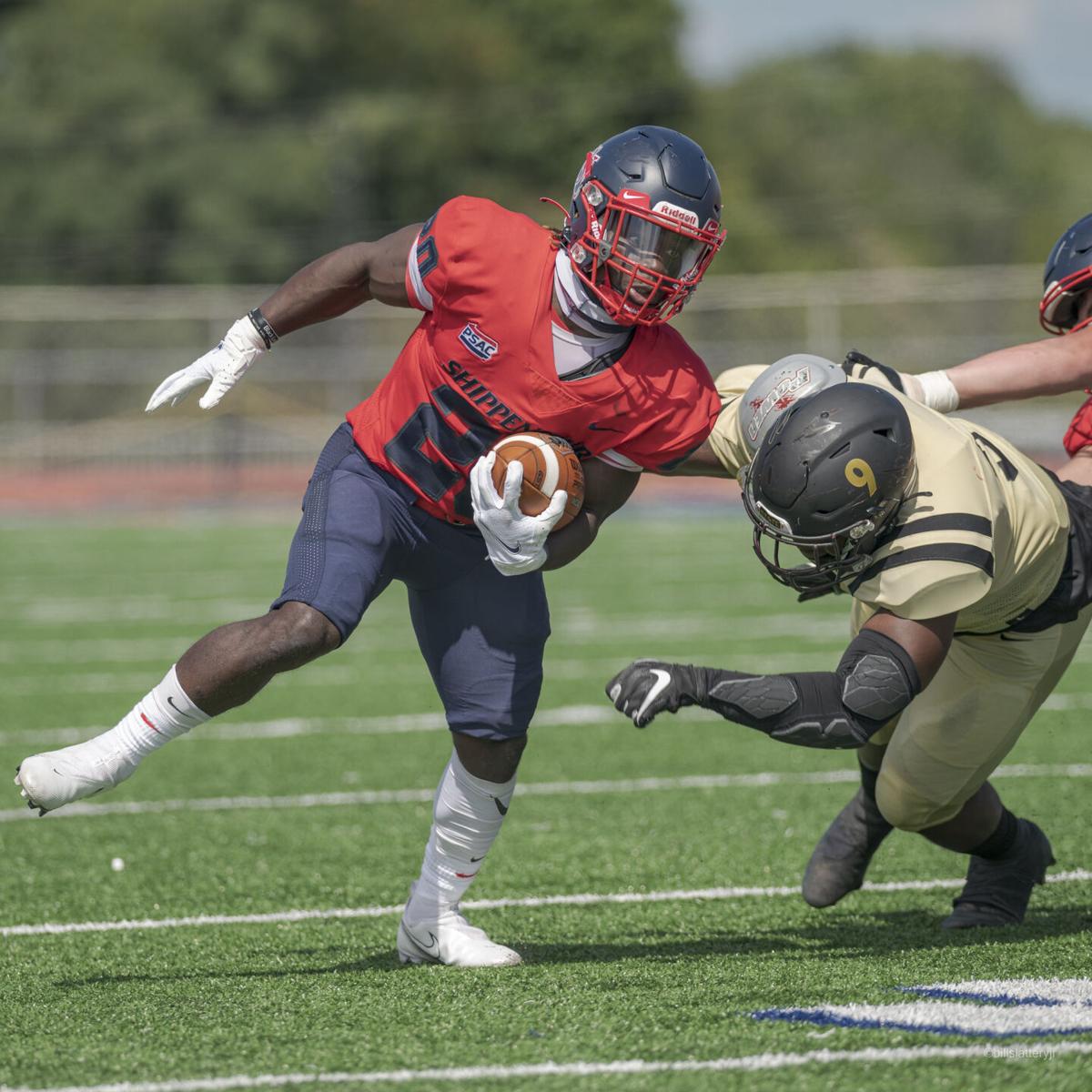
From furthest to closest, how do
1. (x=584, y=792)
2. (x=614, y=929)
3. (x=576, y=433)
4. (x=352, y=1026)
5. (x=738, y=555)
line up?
(x=738, y=555), (x=584, y=792), (x=614, y=929), (x=576, y=433), (x=352, y=1026)

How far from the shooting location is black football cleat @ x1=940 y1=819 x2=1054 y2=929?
14.1 feet

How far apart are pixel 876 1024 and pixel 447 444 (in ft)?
5.21

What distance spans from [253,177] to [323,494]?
32287 millimetres

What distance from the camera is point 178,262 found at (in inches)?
1329

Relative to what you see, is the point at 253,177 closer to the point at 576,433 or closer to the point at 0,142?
the point at 0,142

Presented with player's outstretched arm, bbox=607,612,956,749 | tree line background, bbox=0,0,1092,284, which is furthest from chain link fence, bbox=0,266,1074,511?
player's outstretched arm, bbox=607,612,956,749

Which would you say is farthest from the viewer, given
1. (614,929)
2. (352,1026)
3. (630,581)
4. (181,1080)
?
(630,581)

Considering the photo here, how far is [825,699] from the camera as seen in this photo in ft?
11.2

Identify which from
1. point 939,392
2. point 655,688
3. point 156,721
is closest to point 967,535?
point 655,688

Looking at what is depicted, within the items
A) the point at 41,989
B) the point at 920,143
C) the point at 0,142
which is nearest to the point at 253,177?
the point at 0,142

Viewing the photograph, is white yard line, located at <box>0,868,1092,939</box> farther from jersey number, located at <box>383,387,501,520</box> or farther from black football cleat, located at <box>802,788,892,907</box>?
jersey number, located at <box>383,387,501,520</box>

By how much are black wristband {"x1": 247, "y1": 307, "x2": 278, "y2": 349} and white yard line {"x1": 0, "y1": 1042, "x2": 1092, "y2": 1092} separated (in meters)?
1.92

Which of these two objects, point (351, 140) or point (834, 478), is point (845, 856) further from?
point (351, 140)

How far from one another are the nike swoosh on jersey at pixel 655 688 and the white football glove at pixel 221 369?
4.68ft
